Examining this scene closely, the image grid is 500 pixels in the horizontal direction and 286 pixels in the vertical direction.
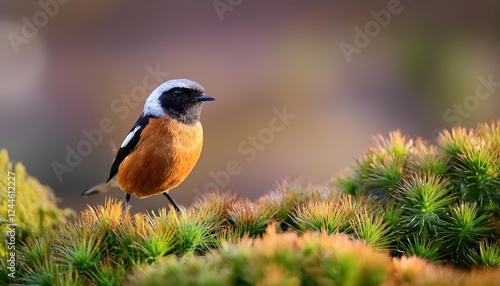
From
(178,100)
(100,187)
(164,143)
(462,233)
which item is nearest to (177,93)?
(178,100)

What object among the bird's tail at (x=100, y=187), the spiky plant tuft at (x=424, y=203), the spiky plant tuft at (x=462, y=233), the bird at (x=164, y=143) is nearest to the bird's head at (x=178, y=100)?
the bird at (x=164, y=143)

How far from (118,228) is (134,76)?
2668mm

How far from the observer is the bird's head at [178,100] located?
2080 mm

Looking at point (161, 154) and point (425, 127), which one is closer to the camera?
point (161, 154)

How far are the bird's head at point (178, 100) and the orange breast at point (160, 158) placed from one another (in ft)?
0.12

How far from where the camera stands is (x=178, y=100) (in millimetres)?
2107

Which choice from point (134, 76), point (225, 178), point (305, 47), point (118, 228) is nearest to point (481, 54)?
point (305, 47)

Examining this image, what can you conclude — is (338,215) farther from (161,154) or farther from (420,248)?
(161,154)

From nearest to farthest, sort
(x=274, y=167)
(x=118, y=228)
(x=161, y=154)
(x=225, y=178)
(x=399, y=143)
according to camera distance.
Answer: (x=118, y=228) → (x=399, y=143) → (x=161, y=154) → (x=225, y=178) → (x=274, y=167)

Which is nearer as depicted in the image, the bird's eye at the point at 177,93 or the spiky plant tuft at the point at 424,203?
the spiky plant tuft at the point at 424,203

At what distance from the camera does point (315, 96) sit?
14.2ft

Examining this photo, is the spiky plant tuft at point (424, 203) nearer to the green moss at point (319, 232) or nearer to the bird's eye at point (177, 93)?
the green moss at point (319, 232)

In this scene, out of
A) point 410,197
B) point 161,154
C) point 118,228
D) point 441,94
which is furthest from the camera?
point 441,94

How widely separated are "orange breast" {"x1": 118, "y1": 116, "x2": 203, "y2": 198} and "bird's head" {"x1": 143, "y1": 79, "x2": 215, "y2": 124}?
0.12 feet
